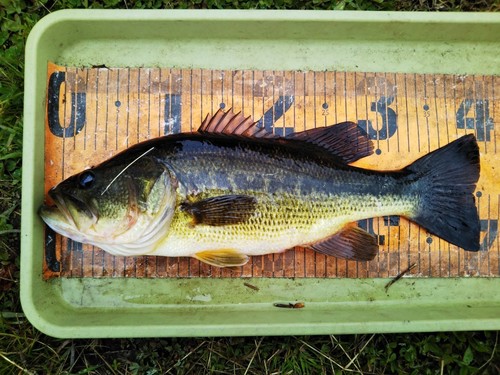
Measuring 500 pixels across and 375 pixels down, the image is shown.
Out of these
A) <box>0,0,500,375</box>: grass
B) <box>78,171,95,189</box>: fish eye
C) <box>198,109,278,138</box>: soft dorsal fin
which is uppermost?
<box>198,109,278,138</box>: soft dorsal fin

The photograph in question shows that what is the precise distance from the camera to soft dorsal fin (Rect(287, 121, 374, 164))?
3.28 metres

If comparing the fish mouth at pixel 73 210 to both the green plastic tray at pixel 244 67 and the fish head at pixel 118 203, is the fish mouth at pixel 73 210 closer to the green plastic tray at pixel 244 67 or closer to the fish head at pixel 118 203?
the fish head at pixel 118 203

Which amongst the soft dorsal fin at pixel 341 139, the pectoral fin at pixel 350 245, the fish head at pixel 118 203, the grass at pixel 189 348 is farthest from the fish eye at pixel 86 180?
the pectoral fin at pixel 350 245

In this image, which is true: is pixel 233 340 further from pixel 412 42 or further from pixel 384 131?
pixel 412 42

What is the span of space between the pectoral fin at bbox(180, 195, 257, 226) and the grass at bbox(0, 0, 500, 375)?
110 cm

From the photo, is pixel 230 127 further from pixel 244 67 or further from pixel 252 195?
pixel 244 67

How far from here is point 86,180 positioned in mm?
2963

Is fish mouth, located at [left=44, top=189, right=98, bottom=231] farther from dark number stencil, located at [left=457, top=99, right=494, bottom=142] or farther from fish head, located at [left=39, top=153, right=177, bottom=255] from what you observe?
dark number stencil, located at [left=457, top=99, right=494, bottom=142]

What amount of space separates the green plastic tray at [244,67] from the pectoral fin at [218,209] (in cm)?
67

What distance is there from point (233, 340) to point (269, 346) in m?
0.27

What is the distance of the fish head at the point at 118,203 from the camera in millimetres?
2934

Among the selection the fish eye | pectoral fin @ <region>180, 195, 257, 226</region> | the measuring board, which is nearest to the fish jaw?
the fish eye

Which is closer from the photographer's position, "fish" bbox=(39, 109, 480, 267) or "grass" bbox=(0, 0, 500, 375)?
"fish" bbox=(39, 109, 480, 267)

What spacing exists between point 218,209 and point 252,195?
0.24 meters
